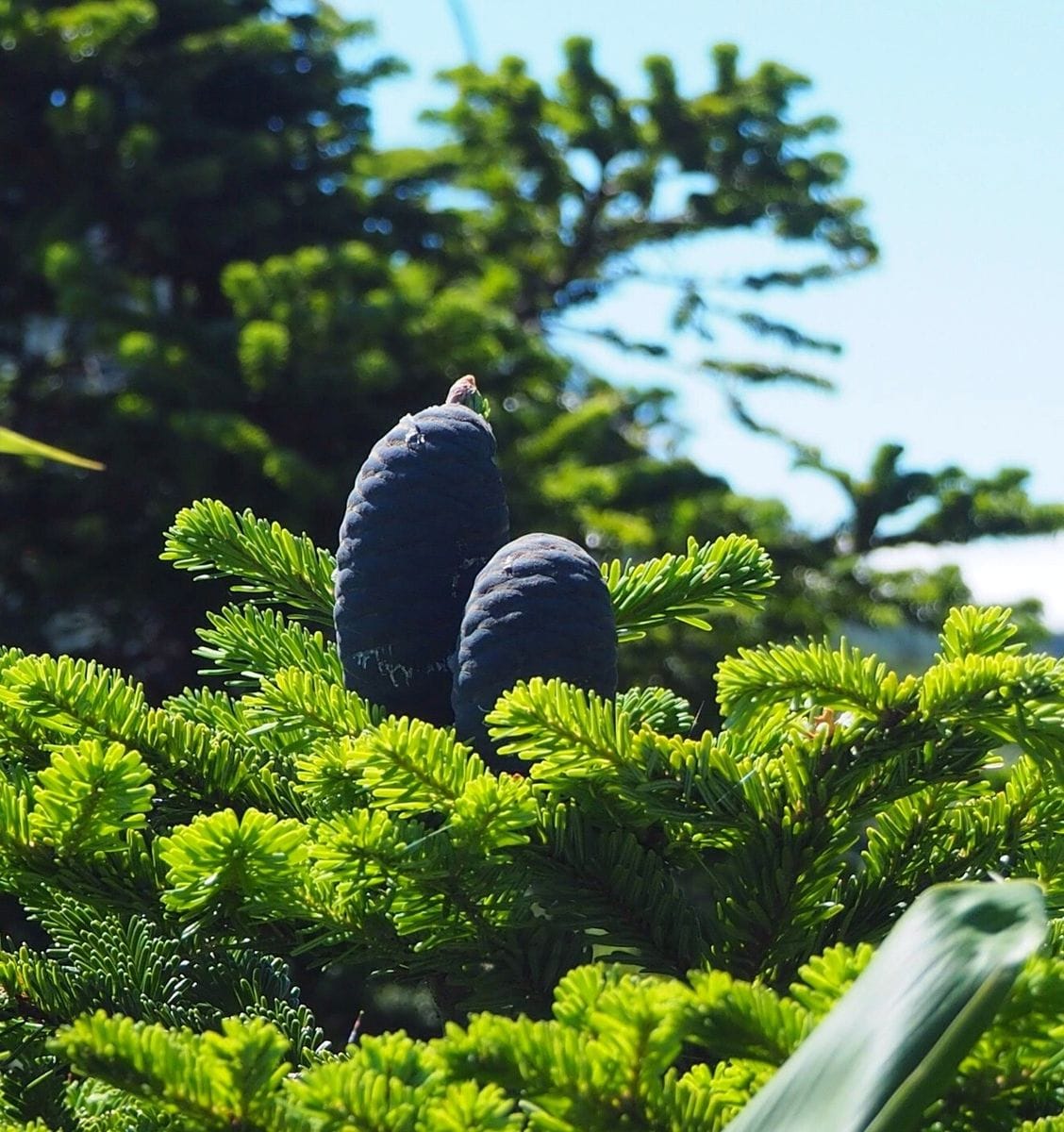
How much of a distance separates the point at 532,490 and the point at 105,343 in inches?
40.2

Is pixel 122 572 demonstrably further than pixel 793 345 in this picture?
No

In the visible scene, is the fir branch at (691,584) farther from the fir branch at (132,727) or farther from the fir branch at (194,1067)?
the fir branch at (194,1067)

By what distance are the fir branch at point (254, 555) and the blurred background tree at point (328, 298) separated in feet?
7.28

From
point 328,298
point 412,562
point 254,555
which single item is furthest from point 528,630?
point 328,298

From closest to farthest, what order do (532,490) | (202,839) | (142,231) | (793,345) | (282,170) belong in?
(202,839) < (532,490) < (142,231) < (282,170) < (793,345)

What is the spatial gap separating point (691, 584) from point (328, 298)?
2.66 metres

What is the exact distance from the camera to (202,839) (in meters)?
0.44

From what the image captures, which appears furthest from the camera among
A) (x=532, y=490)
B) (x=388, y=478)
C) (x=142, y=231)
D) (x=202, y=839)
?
(x=142, y=231)

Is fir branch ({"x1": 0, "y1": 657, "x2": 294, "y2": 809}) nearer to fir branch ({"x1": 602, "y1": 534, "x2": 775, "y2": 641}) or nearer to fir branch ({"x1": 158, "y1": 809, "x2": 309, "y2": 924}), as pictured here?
fir branch ({"x1": 158, "y1": 809, "x2": 309, "y2": 924})

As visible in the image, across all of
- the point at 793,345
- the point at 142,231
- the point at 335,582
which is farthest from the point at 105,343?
the point at 335,582

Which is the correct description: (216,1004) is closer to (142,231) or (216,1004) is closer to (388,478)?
(388,478)

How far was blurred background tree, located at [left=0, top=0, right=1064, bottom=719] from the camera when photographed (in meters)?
3.16

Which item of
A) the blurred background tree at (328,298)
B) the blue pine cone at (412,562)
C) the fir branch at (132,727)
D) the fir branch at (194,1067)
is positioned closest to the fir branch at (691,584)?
the blue pine cone at (412,562)

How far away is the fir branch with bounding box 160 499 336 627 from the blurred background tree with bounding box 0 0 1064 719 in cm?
222
